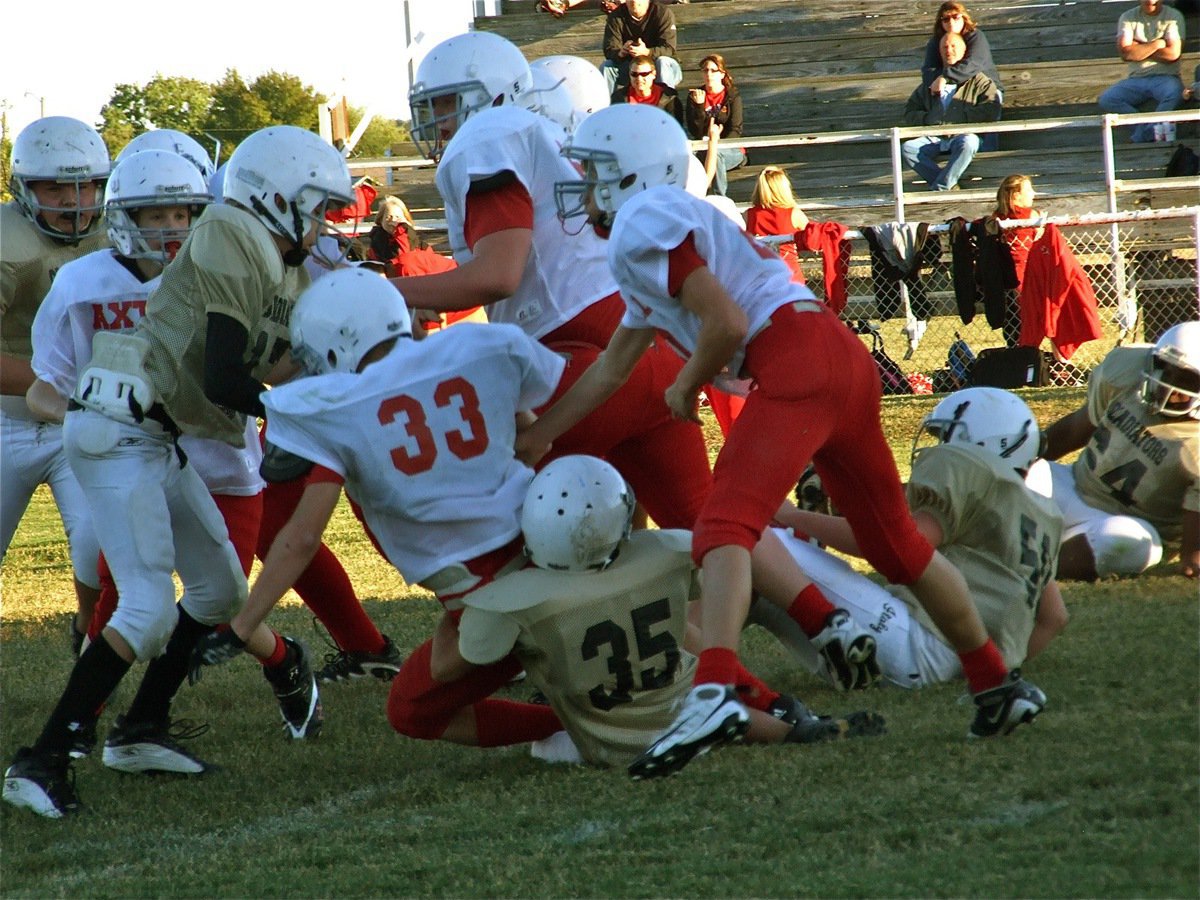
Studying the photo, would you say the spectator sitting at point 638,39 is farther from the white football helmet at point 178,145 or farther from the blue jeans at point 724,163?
the white football helmet at point 178,145

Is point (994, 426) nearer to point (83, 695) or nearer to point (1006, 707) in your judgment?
point (1006, 707)

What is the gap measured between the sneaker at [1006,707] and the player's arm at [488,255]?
5.12 ft

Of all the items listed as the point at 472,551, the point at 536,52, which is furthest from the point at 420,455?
the point at 536,52

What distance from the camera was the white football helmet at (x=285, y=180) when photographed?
3.92 metres

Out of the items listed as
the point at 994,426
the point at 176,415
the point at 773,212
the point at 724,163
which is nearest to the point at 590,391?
the point at 176,415

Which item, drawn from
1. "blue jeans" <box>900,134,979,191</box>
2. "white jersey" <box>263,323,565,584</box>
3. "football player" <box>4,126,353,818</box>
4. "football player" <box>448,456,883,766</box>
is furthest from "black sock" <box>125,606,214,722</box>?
"blue jeans" <box>900,134,979,191</box>

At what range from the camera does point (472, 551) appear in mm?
3557

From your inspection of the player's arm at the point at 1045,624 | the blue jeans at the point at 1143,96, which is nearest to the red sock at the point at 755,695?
the player's arm at the point at 1045,624

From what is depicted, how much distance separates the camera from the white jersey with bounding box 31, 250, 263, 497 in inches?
167

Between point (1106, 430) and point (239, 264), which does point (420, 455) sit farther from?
point (1106, 430)

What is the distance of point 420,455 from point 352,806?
859 millimetres

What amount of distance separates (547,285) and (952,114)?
9903mm

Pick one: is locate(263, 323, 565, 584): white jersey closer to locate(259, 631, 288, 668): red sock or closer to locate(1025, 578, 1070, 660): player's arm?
locate(259, 631, 288, 668): red sock

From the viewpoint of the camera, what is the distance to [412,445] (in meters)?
3.46
